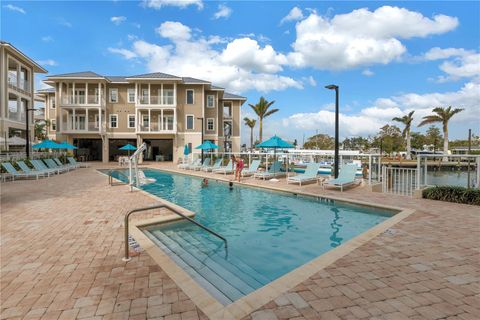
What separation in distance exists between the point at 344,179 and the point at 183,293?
966 cm

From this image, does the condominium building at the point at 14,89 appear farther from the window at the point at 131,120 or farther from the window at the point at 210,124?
the window at the point at 210,124

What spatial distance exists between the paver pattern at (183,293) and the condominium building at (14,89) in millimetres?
19508

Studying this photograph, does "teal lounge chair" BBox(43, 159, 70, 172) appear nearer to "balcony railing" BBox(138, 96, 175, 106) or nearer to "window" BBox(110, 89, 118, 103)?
"balcony railing" BBox(138, 96, 175, 106)

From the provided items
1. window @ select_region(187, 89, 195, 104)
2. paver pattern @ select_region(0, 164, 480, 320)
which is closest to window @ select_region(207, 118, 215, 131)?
window @ select_region(187, 89, 195, 104)

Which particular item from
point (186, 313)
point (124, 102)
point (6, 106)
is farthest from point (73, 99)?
point (186, 313)

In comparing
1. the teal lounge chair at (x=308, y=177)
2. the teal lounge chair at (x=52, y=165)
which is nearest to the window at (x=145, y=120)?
the teal lounge chair at (x=52, y=165)

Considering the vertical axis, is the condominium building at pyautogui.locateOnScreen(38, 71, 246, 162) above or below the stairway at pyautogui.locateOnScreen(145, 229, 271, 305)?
above

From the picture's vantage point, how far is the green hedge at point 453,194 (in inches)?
317

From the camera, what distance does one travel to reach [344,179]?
11.3 meters

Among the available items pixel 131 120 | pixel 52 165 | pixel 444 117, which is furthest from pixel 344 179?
pixel 444 117

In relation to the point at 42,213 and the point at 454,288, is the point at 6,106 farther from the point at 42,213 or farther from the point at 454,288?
the point at 454,288

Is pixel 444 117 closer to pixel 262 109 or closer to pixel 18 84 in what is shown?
pixel 262 109

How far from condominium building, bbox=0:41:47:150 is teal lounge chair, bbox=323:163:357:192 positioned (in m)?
20.9

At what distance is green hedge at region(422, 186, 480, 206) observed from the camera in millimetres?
8047
